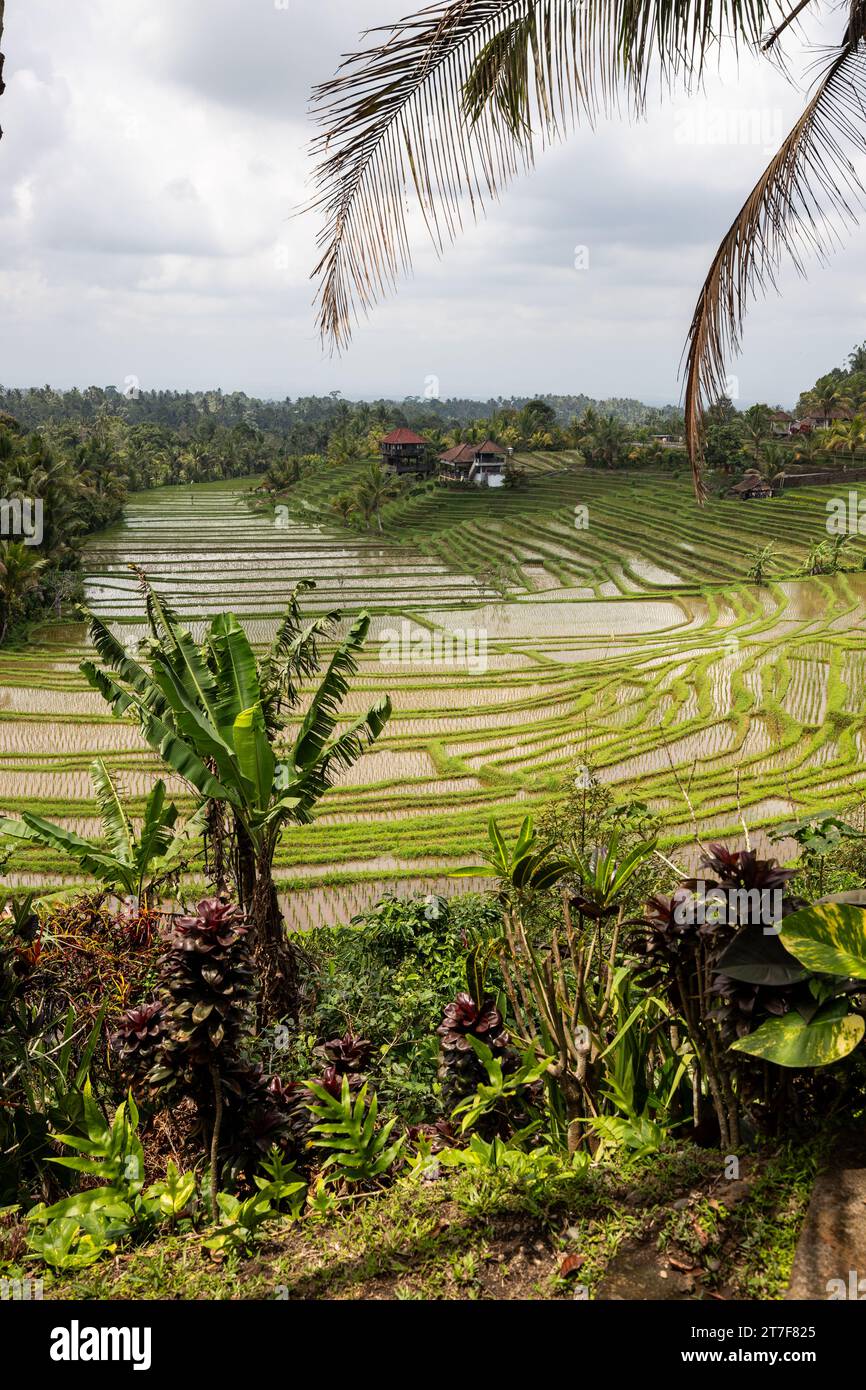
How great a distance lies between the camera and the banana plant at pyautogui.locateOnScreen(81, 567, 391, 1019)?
4.50m

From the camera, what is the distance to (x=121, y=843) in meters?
5.43

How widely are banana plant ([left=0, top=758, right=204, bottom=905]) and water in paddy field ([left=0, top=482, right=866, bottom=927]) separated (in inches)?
51.5

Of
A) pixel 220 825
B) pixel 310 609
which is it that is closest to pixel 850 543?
pixel 310 609

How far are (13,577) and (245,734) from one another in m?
14.8

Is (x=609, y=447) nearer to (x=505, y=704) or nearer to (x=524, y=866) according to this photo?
(x=505, y=704)

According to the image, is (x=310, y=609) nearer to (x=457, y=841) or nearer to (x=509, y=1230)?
(x=457, y=841)

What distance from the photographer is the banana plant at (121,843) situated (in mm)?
4906

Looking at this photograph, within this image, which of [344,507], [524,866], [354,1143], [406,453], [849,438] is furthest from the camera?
[406,453]

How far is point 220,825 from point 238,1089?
2445 mm

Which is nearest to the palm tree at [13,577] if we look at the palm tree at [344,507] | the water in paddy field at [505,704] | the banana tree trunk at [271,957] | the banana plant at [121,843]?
the water in paddy field at [505,704]

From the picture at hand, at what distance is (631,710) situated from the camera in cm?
1396

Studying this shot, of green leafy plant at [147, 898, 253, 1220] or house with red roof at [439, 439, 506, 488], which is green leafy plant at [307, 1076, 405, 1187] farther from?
house with red roof at [439, 439, 506, 488]

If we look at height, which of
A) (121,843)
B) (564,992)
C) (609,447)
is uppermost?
(609,447)

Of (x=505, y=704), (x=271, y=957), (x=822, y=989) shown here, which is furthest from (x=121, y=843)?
(x=505, y=704)
